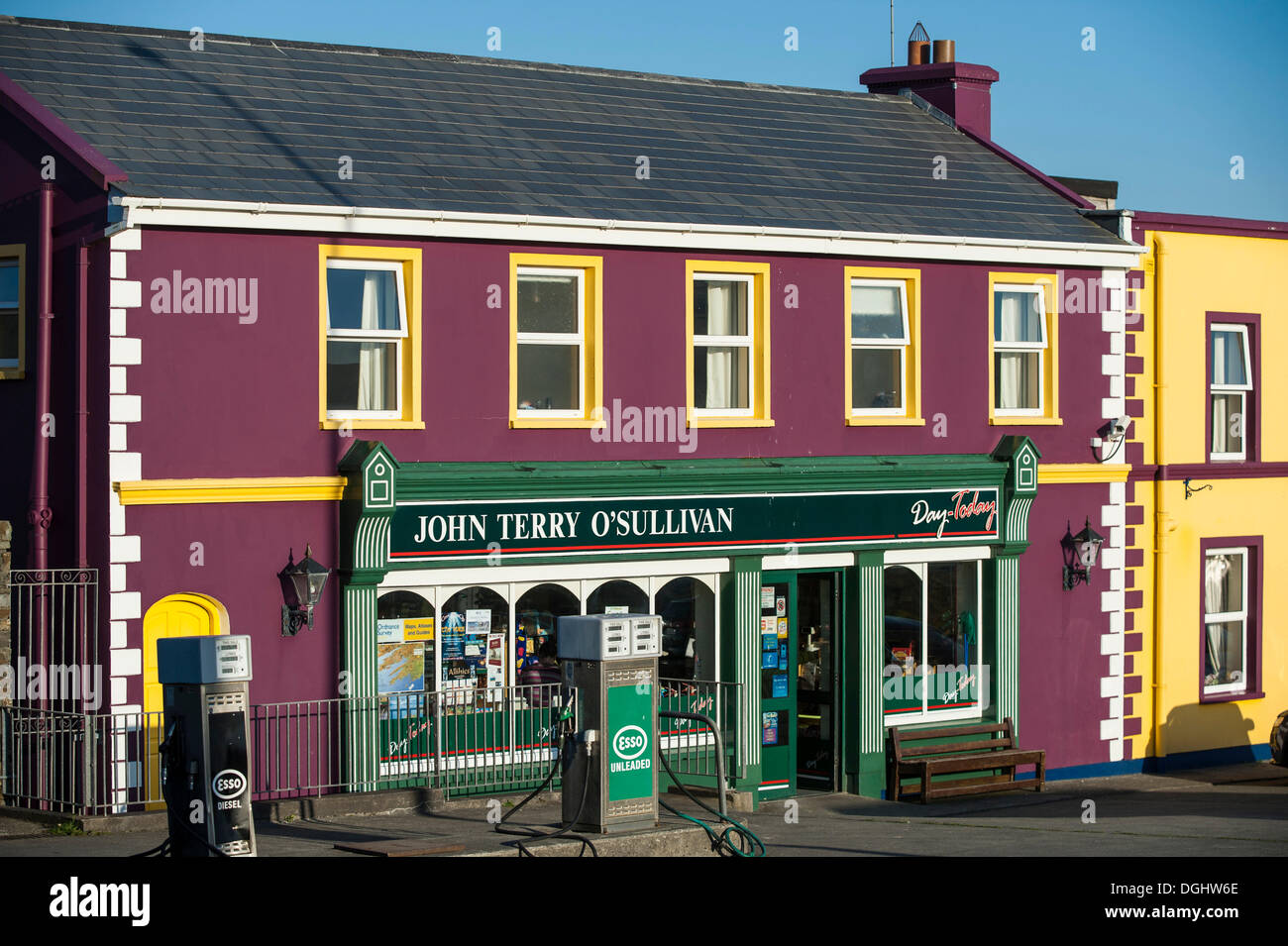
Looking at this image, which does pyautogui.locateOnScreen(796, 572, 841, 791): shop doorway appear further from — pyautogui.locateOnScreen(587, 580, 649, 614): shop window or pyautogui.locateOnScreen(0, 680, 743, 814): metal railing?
pyautogui.locateOnScreen(587, 580, 649, 614): shop window

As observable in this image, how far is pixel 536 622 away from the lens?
1762 cm

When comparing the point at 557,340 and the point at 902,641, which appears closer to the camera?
the point at 557,340

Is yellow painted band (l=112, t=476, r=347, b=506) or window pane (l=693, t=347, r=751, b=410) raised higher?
window pane (l=693, t=347, r=751, b=410)

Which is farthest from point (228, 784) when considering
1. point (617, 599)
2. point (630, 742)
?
point (617, 599)

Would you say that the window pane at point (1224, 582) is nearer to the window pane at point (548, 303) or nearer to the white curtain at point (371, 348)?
the window pane at point (548, 303)

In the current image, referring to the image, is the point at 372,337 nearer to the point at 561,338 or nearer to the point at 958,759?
the point at 561,338

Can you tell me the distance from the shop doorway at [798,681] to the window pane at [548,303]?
3.64m

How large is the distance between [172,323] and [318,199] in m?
1.86

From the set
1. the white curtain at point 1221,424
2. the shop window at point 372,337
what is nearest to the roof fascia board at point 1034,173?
the white curtain at point 1221,424

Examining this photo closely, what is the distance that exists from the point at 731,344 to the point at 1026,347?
410 cm

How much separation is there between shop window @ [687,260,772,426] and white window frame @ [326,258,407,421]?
3344mm


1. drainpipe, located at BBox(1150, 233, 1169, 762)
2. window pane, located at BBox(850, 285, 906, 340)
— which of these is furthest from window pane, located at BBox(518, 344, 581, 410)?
drainpipe, located at BBox(1150, 233, 1169, 762)

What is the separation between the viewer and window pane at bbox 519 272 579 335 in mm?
17594
